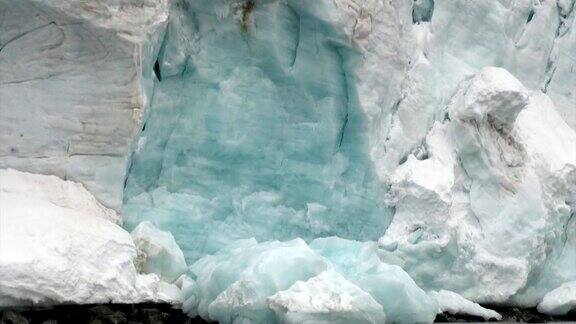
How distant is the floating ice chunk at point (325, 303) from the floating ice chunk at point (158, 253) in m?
0.77

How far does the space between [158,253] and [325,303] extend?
104 cm

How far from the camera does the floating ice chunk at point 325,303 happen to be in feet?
13.6

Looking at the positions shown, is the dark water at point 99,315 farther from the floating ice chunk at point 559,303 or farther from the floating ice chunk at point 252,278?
the floating ice chunk at point 559,303

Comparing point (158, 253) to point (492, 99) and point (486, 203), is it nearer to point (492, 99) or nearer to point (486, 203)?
point (486, 203)

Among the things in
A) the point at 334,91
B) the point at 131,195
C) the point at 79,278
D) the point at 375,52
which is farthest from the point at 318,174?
the point at 79,278

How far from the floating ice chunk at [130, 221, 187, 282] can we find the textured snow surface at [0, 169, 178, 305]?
0.17 metres

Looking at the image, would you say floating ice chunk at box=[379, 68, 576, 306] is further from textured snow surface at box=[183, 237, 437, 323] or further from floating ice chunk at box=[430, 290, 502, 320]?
textured snow surface at box=[183, 237, 437, 323]

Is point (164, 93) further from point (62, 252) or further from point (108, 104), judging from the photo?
point (62, 252)

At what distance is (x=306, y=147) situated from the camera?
5590 mm

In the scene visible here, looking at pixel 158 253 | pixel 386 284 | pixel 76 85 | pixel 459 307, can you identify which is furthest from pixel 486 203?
pixel 76 85

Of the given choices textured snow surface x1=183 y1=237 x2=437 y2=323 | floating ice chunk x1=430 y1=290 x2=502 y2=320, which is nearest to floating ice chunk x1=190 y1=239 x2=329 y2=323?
textured snow surface x1=183 y1=237 x2=437 y2=323

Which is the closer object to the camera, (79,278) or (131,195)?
(79,278)

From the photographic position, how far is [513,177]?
6105 mm

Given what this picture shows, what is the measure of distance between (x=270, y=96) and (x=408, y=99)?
1.13m
